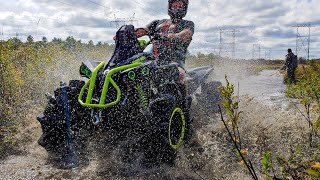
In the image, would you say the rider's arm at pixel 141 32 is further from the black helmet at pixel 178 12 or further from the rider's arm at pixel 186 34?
the black helmet at pixel 178 12

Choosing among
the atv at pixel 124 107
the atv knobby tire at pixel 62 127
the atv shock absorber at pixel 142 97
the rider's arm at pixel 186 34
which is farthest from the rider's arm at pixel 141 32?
the atv shock absorber at pixel 142 97

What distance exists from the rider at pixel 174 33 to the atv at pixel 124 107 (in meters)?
0.66

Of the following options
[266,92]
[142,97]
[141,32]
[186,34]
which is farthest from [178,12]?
[266,92]

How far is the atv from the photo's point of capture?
4051mm

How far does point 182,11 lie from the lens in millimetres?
6188

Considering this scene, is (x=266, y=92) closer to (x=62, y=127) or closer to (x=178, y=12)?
(x=178, y=12)

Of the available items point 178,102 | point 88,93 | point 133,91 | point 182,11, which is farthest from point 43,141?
point 182,11

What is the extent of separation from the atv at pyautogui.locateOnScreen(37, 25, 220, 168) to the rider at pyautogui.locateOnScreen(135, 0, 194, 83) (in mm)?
658

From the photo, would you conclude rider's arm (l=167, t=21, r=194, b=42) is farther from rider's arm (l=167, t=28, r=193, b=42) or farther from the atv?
the atv

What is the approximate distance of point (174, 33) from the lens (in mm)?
6027

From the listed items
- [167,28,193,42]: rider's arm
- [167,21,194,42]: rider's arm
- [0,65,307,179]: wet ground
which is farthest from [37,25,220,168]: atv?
[167,28,193,42]: rider's arm

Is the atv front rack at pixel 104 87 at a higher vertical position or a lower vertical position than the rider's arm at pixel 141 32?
lower

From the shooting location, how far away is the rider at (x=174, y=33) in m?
5.50

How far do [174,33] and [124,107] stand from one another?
2.41 metres
